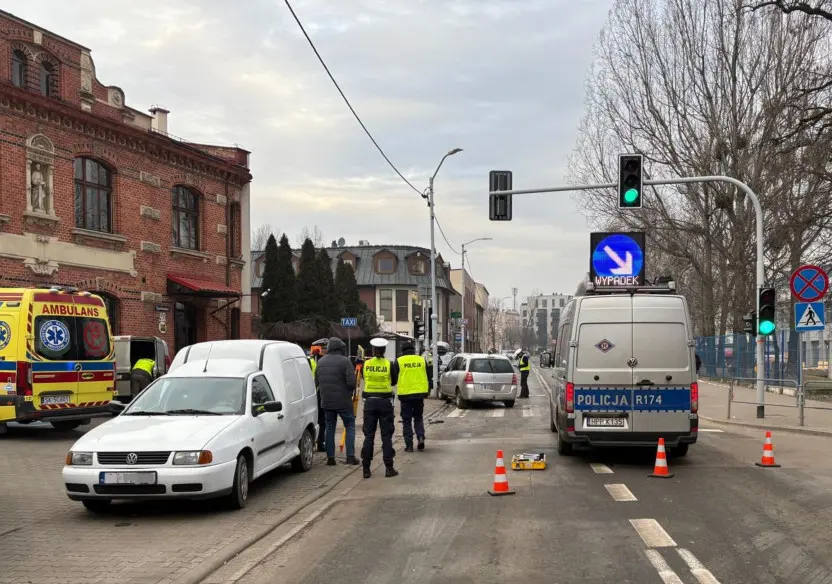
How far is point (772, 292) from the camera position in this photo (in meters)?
17.6

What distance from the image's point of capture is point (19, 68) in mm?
21656

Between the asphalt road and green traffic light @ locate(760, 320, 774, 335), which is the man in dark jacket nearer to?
the asphalt road

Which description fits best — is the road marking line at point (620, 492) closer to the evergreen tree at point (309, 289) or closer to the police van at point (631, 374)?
the police van at point (631, 374)

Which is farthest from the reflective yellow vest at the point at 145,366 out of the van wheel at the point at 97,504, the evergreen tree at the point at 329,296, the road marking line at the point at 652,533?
the evergreen tree at the point at 329,296

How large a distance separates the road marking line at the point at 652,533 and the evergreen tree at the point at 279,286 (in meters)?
43.8

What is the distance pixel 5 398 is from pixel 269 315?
3731 centimetres

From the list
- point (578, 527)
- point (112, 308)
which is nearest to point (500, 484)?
point (578, 527)

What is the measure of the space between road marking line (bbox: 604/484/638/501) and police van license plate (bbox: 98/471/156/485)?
16.1 ft

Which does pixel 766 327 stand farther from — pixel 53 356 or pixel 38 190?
pixel 38 190

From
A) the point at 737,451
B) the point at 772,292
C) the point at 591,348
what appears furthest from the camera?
the point at 772,292

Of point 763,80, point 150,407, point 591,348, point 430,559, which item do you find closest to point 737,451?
point 591,348

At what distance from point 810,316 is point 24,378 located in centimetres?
1455

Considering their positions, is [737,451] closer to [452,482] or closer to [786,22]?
[452,482]

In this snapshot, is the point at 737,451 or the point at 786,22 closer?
the point at 737,451
